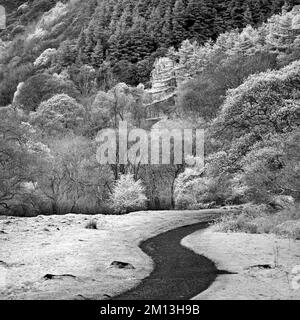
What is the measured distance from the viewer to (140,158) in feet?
200

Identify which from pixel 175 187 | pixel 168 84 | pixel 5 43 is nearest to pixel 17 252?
pixel 175 187

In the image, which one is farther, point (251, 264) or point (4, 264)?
point (4, 264)

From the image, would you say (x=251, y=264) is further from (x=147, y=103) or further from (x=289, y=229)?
(x=147, y=103)

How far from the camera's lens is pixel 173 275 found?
20.5 m

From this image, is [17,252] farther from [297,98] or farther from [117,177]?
[117,177]

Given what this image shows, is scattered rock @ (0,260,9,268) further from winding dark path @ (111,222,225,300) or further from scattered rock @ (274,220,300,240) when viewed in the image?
scattered rock @ (274,220,300,240)

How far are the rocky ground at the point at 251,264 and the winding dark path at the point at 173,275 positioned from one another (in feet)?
1.89

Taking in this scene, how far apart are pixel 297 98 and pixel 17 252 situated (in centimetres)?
2544

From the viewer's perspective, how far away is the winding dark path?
57.2 feet

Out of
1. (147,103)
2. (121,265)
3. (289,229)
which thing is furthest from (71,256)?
(147,103)

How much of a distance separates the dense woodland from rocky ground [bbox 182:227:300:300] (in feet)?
18.1

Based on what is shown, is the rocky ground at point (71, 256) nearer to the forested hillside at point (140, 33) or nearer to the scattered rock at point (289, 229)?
the scattered rock at point (289, 229)

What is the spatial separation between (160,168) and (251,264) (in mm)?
39701

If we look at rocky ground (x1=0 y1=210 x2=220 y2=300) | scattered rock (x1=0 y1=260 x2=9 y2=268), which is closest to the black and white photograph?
scattered rock (x1=0 y1=260 x2=9 y2=268)
